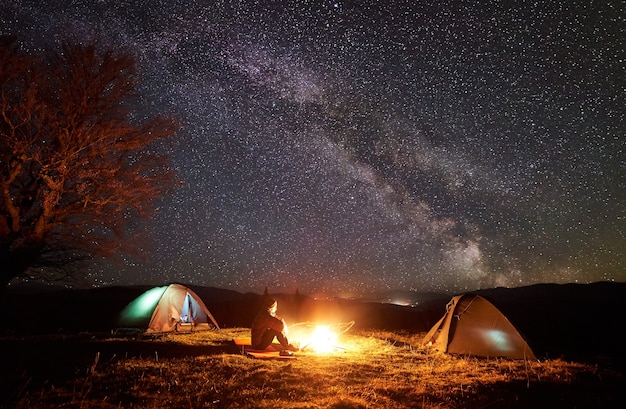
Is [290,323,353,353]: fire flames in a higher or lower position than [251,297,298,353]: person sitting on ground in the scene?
lower

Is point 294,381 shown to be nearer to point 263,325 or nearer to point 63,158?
point 263,325

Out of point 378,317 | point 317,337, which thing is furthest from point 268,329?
point 378,317

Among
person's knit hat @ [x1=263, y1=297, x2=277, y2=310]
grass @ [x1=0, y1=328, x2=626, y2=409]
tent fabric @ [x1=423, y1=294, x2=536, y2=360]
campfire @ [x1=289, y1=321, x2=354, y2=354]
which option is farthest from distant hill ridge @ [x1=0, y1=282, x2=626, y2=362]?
person's knit hat @ [x1=263, y1=297, x2=277, y2=310]

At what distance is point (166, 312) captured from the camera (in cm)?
1639

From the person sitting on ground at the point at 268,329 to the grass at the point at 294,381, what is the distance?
0.54m

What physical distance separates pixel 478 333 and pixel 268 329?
6.29 meters

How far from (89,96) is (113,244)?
5613mm

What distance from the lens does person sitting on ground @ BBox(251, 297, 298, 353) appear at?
10328 mm

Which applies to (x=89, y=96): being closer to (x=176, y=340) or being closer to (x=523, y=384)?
(x=176, y=340)

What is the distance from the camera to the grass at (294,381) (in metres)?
5.79

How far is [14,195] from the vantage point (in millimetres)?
13711

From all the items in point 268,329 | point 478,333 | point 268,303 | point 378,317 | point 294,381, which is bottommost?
point 378,317

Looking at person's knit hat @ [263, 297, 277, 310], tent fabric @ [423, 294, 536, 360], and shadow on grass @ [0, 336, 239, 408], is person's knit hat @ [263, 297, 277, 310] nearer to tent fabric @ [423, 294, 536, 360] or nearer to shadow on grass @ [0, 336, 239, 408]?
shadow on grass @ [0, 336, 239, 408]

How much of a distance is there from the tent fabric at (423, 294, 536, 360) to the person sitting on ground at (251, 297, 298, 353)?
4.87 metres
